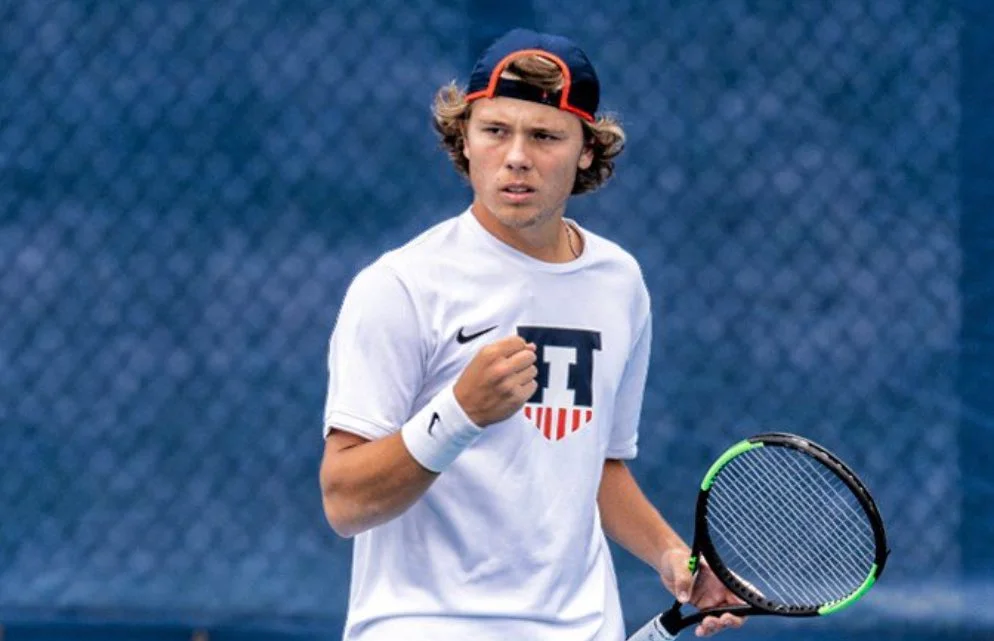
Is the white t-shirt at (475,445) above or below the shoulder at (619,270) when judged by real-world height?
below

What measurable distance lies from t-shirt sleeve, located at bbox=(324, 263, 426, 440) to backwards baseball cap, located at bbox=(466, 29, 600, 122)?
1.02 ft

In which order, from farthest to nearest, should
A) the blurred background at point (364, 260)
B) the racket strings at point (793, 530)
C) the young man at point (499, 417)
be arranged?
the blurred background at point (364, 260), the racket strings at point (793, 530), the young man at point (499, 417)

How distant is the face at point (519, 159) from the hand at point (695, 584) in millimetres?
533

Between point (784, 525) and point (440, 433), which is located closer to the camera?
point (440, 433)

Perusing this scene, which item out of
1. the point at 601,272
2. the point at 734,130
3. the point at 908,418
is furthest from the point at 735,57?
the point at 601,272

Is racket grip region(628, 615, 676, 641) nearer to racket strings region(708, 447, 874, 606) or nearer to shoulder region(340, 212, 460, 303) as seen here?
racket strings region(708, 447, 874, 606)

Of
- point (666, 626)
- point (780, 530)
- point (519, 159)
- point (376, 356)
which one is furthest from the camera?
point (780, 530)

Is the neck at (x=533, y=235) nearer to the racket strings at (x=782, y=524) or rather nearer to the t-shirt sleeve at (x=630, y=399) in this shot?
the t-shirt sleeve at (x=630, y=399)

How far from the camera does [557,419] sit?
2.74m

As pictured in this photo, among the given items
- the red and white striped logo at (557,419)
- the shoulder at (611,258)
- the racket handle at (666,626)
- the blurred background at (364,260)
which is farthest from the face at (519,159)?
the blurred background at (364,260)

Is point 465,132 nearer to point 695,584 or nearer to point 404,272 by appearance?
point 404,272

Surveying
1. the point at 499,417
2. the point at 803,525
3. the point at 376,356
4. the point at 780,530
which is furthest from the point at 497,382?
the point at 803,525

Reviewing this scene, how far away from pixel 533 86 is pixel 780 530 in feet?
3.30

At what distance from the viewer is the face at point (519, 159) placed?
2.71m
